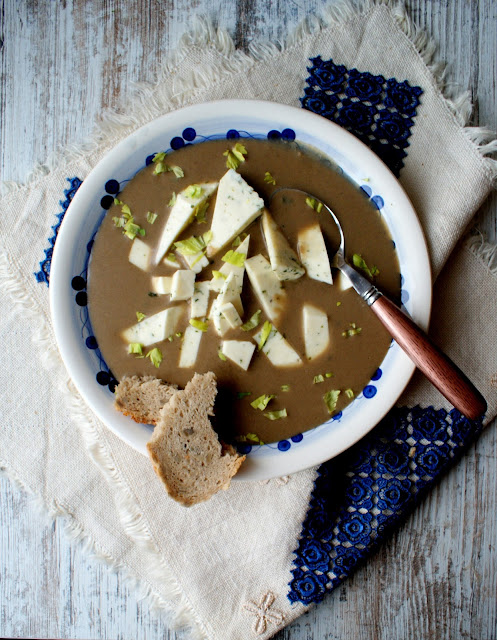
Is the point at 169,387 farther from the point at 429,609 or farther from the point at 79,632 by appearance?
the point at 429,609

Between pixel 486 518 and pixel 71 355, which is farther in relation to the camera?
pixel 486 518

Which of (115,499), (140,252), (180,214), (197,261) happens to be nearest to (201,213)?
(180,214)

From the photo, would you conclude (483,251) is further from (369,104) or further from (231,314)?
(231,314)

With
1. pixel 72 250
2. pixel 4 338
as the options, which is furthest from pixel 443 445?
pixel 4 338

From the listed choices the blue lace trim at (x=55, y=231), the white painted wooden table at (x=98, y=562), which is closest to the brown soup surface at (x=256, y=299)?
the blue lace trim at (x=55, y=231)

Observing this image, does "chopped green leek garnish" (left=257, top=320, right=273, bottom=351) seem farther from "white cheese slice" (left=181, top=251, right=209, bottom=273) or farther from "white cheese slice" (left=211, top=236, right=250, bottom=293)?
"white cheese slice" (left=181, top=251, right=209, bottom=273)

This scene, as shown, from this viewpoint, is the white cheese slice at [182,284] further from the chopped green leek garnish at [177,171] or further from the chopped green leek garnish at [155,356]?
the chopped green leek garnish at [177,171]

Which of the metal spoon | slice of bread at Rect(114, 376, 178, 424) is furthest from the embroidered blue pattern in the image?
slice of bread at Rect(114, 376, 178, 424)
